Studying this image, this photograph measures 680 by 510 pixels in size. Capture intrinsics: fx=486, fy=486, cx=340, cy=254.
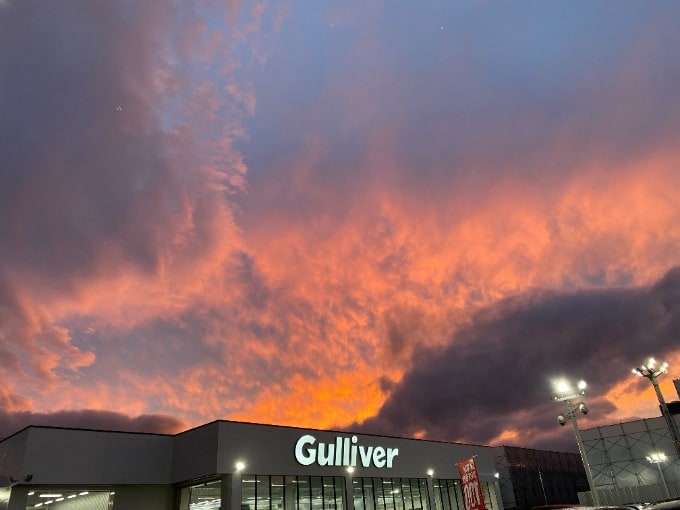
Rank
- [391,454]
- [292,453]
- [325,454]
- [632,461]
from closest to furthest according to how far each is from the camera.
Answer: [292,453] < [325,454] < [391,454] < [632,461]

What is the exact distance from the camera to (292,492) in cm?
3619

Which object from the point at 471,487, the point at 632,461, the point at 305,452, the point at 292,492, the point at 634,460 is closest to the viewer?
the point at 471,487

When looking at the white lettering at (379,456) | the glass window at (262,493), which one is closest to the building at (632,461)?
the white lettering at (379,456)

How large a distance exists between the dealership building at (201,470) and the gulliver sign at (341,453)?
3.0 inches

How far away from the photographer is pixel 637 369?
24.8 metres

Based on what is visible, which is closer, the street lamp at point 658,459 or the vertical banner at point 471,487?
the vertical banner at point 471,487

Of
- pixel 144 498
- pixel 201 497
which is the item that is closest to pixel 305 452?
pixel 201 497

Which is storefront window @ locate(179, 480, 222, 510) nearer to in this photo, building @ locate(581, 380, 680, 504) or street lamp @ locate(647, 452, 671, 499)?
building @ locate(581, 380, 680, 504)

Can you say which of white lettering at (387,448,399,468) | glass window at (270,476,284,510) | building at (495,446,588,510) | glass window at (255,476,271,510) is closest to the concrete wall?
glass window at (255,476,271,510)

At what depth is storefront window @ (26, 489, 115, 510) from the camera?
120 feet

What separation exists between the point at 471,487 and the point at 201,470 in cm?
2453

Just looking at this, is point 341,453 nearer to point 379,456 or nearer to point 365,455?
point 365,455

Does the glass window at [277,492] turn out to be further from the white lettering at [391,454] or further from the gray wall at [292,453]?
the white lettering at [391,454]

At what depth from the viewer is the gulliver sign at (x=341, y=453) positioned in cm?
3800
